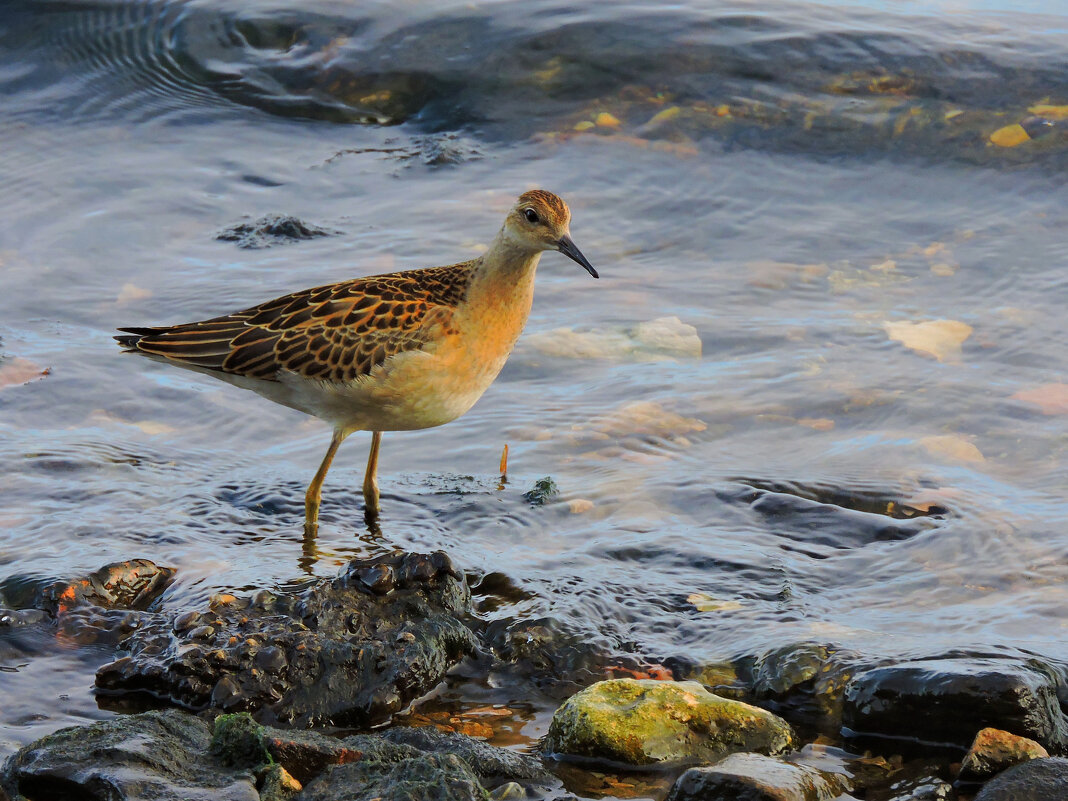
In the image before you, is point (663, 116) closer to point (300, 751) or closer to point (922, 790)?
point (922, 790)

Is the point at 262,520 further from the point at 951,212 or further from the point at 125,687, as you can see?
the point at 951,212

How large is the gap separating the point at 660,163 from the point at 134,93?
591 cm

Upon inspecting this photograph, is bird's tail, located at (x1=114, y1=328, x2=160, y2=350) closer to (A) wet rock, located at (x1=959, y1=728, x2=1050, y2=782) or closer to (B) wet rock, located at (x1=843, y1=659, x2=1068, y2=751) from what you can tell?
(B) wet rock, located at (x1=843, y1=659, x2=1068, y2=751)

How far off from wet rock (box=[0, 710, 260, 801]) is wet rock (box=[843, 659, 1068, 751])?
2.49 meters

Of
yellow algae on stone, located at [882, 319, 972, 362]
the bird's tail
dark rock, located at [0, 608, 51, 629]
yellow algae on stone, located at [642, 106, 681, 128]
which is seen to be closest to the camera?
dark rock, located at [0, 608, 51, 629]

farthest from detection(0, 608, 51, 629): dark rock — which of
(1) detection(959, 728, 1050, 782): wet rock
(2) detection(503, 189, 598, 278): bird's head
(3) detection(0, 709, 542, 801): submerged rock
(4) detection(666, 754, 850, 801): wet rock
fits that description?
(1) detection(959, 728, 1050, 782): wet rock

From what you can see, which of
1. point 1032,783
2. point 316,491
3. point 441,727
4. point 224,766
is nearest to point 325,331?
point 316,491

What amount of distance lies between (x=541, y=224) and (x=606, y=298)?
288 centimetres

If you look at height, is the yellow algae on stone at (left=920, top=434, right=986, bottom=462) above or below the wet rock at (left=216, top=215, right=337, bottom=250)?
below

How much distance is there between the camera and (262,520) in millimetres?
7223

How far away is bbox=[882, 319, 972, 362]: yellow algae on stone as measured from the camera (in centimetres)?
898

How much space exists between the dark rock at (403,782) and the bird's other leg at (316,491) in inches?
119

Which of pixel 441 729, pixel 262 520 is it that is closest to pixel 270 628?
pixel 441 729

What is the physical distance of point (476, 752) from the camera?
4.70m
